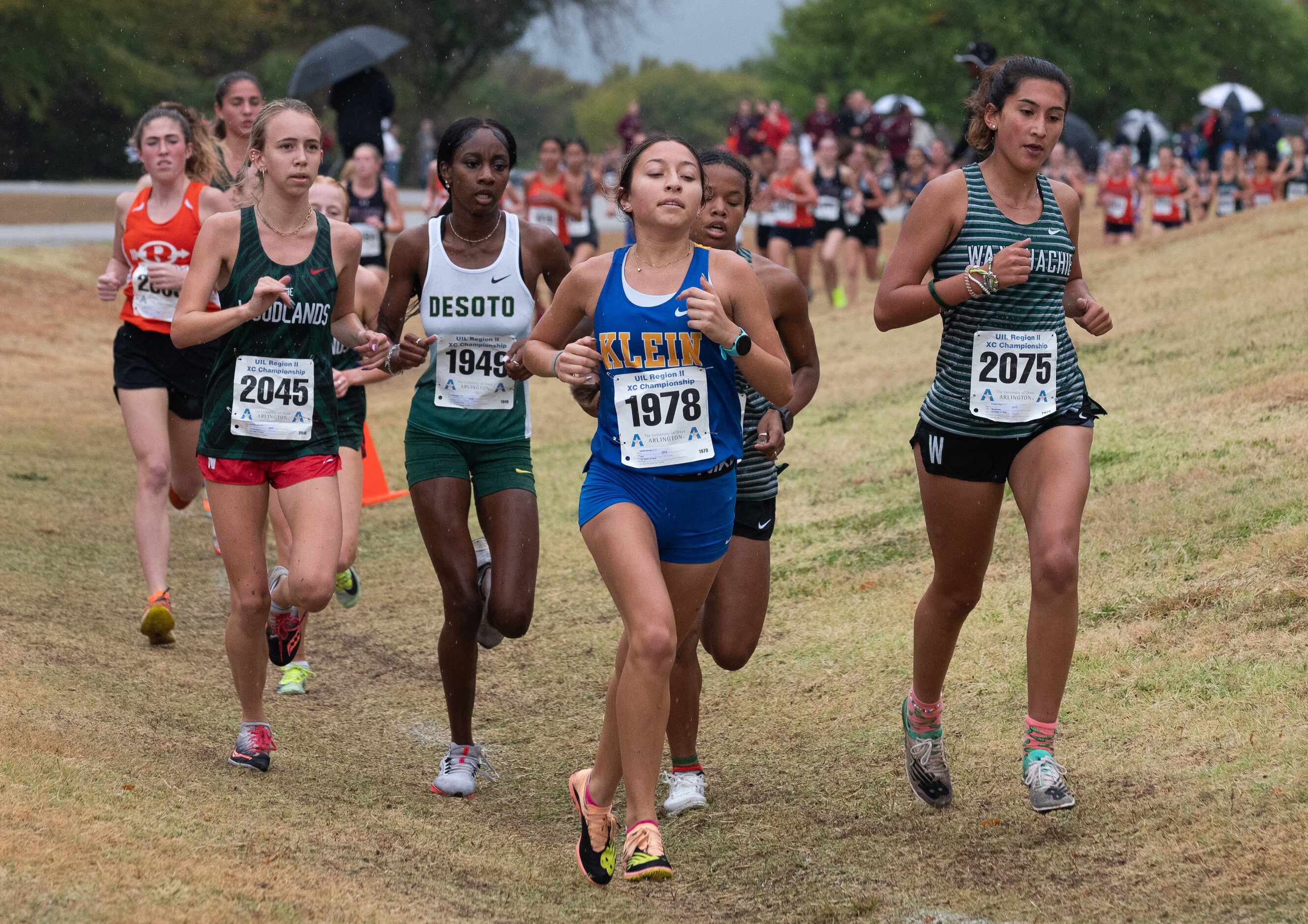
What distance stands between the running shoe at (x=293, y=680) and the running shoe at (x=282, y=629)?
0.66 metres

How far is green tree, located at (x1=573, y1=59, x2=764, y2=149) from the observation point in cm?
10000

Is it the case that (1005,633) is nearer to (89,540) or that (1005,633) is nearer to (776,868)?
(776,868)

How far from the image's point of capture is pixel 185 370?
7.33 meters

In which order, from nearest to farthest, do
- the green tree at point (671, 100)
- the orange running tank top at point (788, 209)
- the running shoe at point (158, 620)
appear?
1. the running shoe at point (158, 620)
2. the orange running tank top at point (788, 209)
3. the green tree at point (671, 100)

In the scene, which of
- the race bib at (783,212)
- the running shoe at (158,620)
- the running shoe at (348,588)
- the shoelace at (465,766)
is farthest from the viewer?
the race bib at (783,212)

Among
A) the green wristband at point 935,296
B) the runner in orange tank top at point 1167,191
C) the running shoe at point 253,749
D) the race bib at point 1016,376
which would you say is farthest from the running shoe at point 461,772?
the runner in orange tank top at point 1167,191

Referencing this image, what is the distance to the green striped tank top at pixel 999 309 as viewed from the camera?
15.4 ft

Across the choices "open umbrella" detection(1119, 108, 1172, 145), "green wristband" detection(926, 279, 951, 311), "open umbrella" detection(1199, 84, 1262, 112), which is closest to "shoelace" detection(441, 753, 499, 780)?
"green wristband" detection(926, 279, 951, 311)

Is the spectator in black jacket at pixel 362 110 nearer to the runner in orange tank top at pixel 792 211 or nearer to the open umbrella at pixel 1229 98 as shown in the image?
the runner in orange tank top at pixel 792 211

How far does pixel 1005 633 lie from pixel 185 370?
154 inches

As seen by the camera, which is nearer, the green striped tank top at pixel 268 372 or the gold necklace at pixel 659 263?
the gold necklace at pixel 659 263

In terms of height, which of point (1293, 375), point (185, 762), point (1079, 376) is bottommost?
point (185, 762)

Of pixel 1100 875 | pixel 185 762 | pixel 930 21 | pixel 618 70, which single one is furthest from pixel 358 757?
pixel 618 70

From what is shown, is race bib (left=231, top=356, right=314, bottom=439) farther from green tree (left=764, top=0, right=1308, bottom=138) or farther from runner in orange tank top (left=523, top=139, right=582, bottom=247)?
green tree (left=764, top=0, right=1308, bottom=138)
